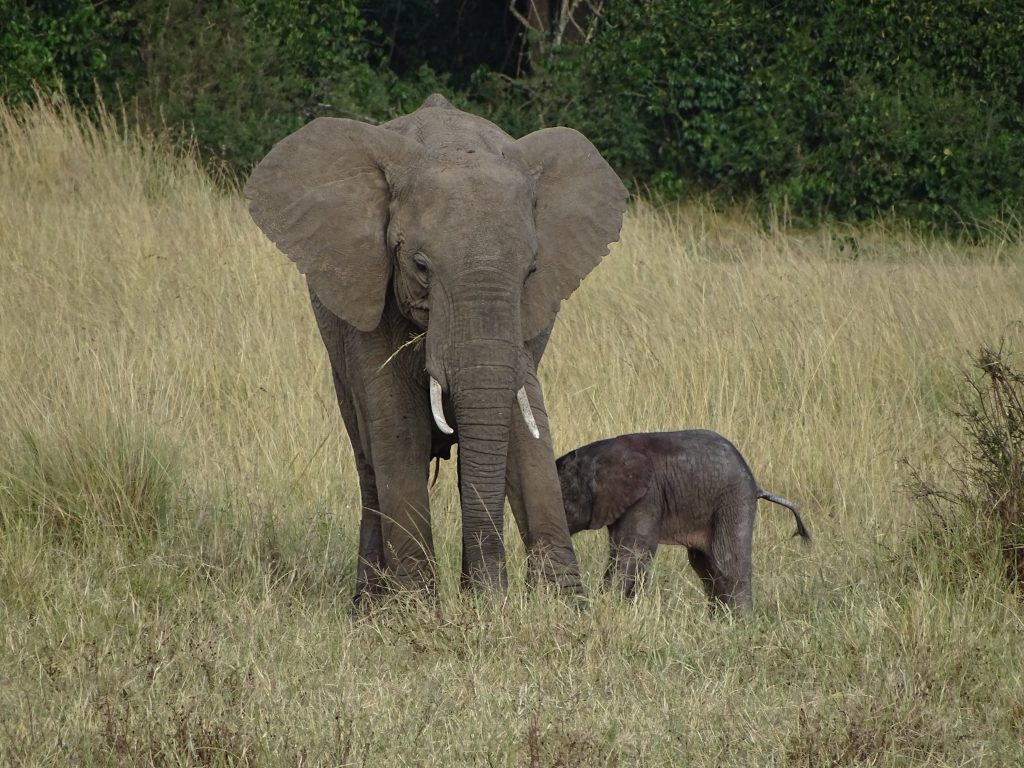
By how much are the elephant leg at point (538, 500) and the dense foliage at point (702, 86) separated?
898cm

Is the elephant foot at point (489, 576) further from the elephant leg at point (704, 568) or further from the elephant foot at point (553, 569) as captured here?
the elephant leg at point (704, 568)

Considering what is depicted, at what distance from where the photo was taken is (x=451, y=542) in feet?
21.5

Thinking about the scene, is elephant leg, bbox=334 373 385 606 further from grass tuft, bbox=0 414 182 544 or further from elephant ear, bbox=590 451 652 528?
grass tuft, bbox=0 414 182 544

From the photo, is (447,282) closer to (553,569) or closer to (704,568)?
(553,569)

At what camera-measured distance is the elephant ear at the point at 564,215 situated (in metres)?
5.20

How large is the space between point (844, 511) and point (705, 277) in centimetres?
385

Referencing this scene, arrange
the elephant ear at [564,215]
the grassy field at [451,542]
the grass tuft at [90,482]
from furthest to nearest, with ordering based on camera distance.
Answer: the grass tuft at [90,482], the elephant ear at [564,215], the grassy field at [451,542]

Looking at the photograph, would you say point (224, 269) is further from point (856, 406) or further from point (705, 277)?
point (856, 406)

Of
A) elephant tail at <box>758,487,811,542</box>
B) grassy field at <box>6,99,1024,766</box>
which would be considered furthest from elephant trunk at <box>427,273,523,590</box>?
elephant tail at <box>758,487,811,542</box>

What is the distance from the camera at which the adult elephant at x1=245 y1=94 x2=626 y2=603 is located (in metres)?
4.85

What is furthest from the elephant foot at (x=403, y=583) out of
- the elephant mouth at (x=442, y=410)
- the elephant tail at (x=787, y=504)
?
the elephant tail at (x=787, y=504)

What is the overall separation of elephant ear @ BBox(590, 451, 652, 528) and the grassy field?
0.40m

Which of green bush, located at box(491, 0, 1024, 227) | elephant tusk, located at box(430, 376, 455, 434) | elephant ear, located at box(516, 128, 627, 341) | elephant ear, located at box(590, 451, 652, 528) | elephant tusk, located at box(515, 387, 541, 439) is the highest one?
elephant ear, located at box(516, 128, 627, 341)

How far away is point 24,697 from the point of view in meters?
4.52
